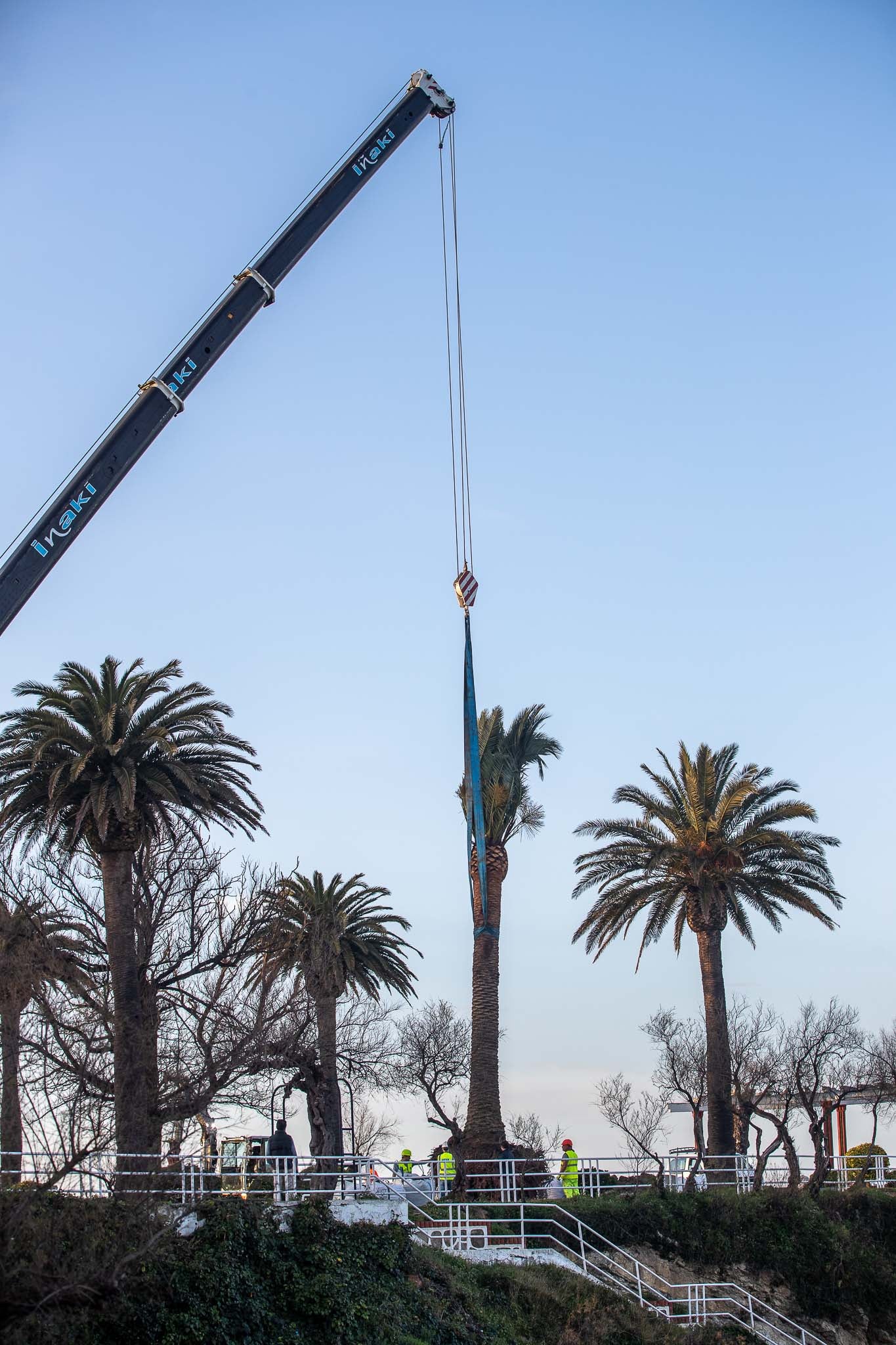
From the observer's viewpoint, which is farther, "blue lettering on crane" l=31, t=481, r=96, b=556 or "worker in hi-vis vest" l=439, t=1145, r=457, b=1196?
"worker in hi-vis vest" l=439, t=1145, r=457, b=1196

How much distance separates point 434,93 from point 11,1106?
2678 cm

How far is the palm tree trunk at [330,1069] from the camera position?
126 feet

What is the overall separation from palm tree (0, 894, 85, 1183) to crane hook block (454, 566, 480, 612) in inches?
475

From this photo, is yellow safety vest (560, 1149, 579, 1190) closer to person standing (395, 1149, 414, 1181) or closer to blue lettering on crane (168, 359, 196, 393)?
person standing (395, 1149, 414, 1181)

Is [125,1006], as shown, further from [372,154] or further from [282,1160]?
[372,154]

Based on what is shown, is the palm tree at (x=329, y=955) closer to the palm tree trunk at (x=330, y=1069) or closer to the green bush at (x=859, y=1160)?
the palm tree trunk at (x=330, y=1069)

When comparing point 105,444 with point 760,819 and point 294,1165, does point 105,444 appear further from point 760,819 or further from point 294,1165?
point 760,819

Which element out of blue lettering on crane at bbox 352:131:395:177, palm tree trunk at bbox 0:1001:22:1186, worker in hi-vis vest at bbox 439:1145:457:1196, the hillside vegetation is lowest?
the hillside vegetation

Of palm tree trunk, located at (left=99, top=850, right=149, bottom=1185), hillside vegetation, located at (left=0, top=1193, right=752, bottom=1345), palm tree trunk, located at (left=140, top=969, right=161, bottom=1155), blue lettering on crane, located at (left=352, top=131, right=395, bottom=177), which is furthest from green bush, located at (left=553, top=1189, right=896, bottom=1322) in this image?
blue lettering on crane, located at (left=352, top=131, right=395, bottom=177)

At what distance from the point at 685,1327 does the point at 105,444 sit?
19498mm

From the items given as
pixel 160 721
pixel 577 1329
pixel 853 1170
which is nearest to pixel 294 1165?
pixel 577 1329

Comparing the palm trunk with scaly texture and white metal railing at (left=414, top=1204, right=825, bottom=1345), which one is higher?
the palm trunk with scaly texture

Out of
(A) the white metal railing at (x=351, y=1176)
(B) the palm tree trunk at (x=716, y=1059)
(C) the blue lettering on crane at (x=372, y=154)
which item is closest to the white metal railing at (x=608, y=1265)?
(A) the white metal railing at (x=351, y=1176)

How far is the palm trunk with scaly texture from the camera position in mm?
35625
